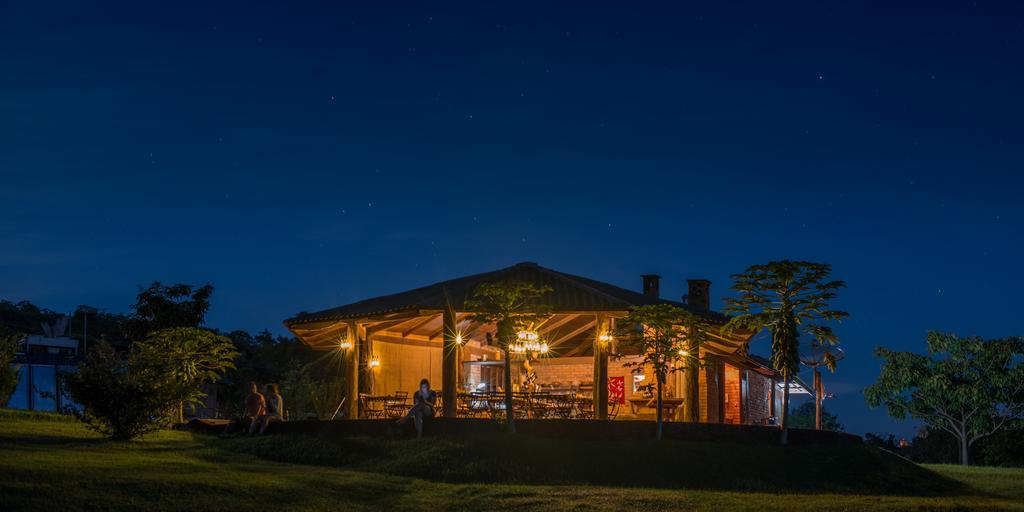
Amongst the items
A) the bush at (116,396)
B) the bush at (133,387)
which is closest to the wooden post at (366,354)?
the bush at (133,387)

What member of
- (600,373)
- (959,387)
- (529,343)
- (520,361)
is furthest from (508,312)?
(959,387)

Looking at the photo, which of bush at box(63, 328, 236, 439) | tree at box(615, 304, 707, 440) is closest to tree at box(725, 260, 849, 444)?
tree at box(615, 304, 707, 440)

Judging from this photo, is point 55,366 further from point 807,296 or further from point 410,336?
point 807,296

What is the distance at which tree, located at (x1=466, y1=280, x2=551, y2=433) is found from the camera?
719 inches

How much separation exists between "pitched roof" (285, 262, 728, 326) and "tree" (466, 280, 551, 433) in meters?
1.33

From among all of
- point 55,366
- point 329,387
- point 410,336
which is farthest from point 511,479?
point 55,366

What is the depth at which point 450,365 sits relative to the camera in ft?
66.4

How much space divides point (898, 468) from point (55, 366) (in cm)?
2500

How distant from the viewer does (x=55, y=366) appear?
3147cm

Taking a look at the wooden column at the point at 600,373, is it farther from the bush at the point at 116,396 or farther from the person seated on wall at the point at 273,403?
the bush at the point at 116,396

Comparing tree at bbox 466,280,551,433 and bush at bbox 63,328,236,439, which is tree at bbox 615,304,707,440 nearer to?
tree at bbox 466,280,551,433

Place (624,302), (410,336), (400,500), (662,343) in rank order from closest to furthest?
(400,500) → (662,343) → (624,302) → (410,336)

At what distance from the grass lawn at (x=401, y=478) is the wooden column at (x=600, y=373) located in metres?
3.14

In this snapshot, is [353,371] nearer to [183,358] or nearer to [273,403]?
[273,403]
